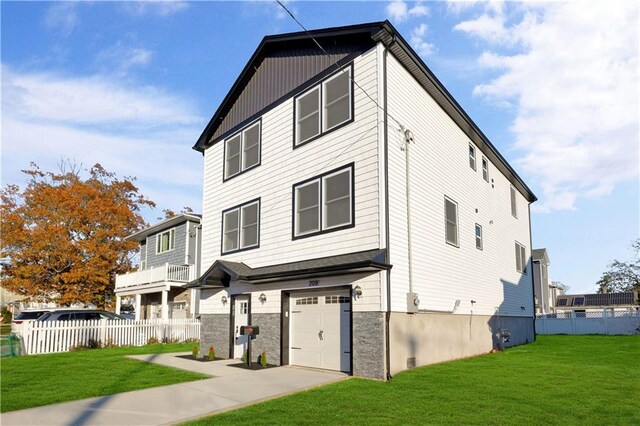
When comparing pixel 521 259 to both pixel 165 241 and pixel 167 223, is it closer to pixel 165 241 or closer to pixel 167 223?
pixel 167 223

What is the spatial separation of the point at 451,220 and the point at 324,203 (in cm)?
511

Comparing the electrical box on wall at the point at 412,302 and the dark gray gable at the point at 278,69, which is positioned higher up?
the dark gray gable at the point at 278,69

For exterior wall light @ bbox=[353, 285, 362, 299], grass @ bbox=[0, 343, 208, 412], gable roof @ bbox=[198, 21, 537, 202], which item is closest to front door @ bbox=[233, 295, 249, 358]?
grass @ bbox=[0, 343, 208, 412]

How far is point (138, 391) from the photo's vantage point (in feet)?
34.4

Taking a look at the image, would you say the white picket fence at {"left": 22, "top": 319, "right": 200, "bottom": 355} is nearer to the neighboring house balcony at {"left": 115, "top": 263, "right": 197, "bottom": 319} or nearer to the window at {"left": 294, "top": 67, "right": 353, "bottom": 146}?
the neighboring house balcony at {"left": 115, "top": 263, "right": 197, "bottom": 319}

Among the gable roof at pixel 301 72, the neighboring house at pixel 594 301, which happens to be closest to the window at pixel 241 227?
the gable roof at pixel 301 72

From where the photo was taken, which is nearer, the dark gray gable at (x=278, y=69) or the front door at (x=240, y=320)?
the dark gray gable at (x=278, y=69)

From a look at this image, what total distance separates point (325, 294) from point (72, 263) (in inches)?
1197

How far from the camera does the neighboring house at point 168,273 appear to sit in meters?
28.3

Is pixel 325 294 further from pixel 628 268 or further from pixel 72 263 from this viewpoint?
pixel 628 268

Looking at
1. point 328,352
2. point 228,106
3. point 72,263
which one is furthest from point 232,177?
point 72,263

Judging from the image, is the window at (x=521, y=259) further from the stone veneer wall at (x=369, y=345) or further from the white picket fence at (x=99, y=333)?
the white picket fence at (x=99, y=333)

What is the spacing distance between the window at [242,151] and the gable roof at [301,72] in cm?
40

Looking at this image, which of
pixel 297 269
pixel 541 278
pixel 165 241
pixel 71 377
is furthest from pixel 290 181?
pixel 541 278
